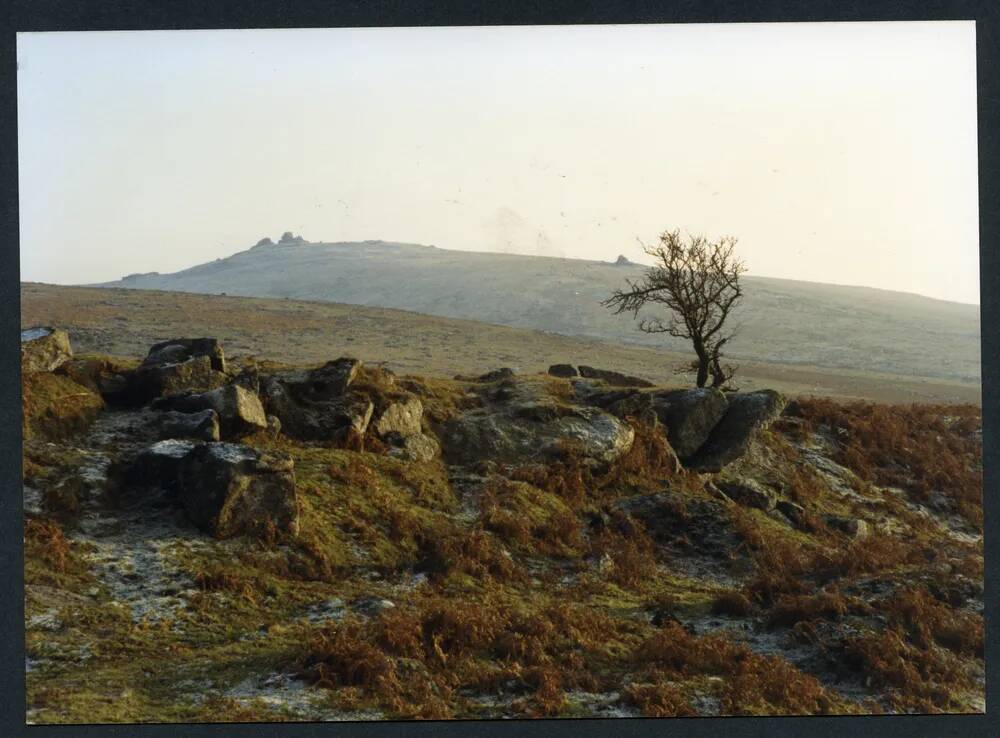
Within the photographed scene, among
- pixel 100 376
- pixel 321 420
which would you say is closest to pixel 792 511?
pixel 321 420

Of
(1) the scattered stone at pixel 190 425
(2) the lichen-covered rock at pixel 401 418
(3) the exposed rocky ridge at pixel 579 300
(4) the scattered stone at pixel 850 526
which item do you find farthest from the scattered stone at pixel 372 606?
(3) the exposed rocky ridge at pixel 579 300

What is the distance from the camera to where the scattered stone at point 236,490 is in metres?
15.0

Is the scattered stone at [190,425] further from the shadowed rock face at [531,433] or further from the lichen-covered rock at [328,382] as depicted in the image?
the shadowed rock face at [531,433]

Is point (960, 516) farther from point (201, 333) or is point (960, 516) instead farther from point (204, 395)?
point (201, 333)

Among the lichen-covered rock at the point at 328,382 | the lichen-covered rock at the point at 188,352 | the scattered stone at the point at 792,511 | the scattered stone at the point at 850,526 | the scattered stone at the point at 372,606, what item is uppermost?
the lichen-covered rock at the point at 188,352

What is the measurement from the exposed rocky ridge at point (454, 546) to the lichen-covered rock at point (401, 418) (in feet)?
0.18

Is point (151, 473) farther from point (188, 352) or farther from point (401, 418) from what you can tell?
point (401, 418)

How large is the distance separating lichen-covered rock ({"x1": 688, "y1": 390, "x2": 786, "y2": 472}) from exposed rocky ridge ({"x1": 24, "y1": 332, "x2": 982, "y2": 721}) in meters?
0.08

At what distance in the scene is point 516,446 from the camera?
20.7m

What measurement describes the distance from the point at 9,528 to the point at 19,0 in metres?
8.92

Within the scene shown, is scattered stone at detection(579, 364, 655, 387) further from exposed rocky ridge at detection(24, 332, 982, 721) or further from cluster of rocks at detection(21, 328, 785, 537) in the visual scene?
exposed rocky ridge at detection(24, 332, 982, 721)

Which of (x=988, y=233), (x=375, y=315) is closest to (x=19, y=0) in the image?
(x=988, y=233)

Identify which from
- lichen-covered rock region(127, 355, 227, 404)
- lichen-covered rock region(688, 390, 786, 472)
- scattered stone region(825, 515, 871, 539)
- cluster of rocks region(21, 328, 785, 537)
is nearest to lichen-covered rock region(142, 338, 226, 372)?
cluster of rocks region(21, 328, 785, 537)

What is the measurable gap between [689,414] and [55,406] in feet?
47.7
